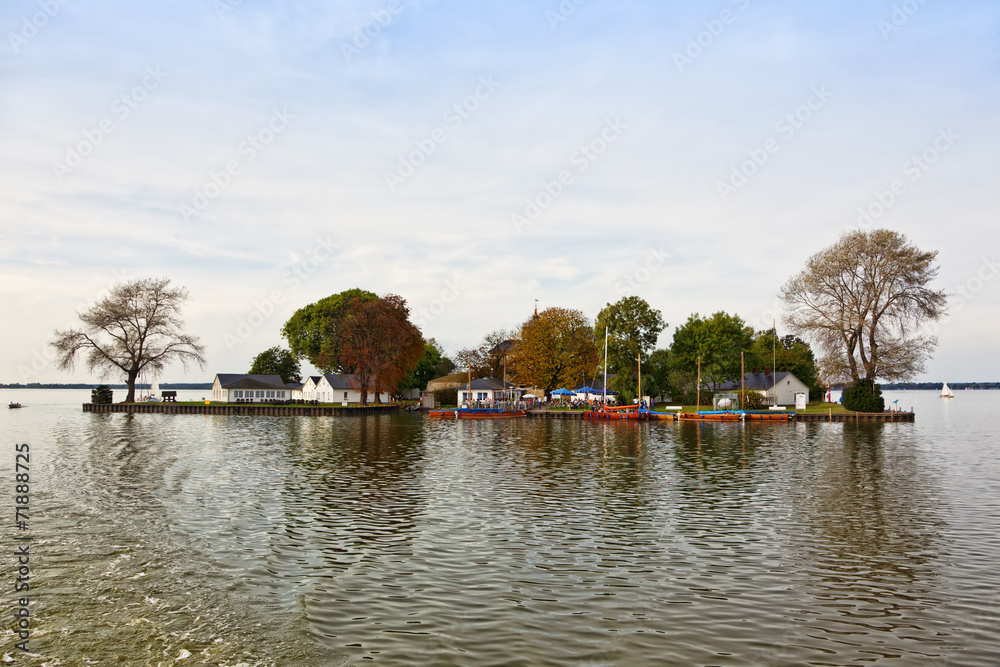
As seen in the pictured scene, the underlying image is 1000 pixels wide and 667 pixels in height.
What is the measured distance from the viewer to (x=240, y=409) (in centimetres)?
9681

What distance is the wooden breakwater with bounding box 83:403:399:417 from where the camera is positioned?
→ 305 ft

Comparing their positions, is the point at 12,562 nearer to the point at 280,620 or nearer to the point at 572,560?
the point at 280,620

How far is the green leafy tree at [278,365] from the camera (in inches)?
5157

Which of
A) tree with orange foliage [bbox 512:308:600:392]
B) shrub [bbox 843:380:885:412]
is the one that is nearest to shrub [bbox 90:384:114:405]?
tree with orange foliage [bbox 512:308:600:392]

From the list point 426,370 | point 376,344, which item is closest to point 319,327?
point 426,370

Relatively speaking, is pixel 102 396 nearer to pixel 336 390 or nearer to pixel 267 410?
pixel 267 410

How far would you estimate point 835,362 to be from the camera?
7475cm

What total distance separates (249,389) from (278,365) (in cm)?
1728

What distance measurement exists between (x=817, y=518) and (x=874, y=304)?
61.7m

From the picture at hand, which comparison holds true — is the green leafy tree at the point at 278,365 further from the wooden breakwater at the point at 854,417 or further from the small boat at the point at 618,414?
the wooden breakwater at the point at 854,417

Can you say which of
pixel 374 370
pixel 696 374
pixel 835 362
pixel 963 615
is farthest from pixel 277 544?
pixel 696 374

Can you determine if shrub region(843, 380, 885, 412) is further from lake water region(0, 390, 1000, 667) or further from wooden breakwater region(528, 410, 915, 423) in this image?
lake water region(0, 390, 1000, 667)

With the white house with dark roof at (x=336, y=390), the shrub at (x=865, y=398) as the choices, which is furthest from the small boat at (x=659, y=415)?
the white house with dark roof at (x=336, y=390)

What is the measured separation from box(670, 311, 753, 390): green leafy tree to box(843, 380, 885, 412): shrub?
16968 millimetres
